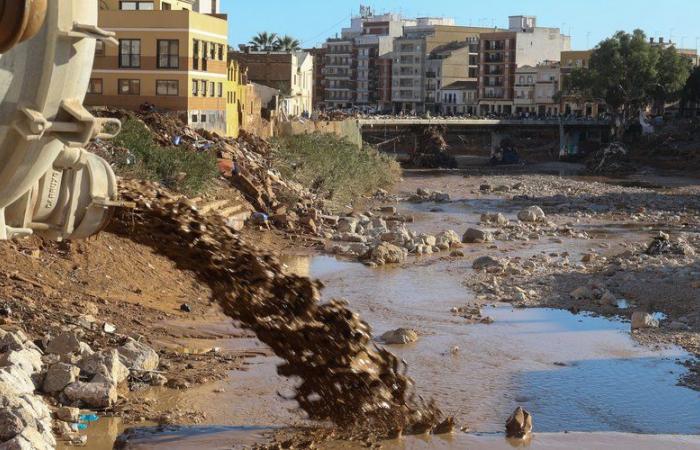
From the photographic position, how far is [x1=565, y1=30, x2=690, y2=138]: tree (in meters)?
86.4

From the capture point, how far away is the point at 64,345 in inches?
492

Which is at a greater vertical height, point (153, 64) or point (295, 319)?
point (153, 64)

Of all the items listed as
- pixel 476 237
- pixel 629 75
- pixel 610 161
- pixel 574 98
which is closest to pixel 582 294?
pixel 476 237

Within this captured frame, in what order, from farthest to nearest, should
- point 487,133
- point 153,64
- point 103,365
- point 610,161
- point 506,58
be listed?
point 506,58
point 487,133
point 610,161
point 153,64
point 103,365

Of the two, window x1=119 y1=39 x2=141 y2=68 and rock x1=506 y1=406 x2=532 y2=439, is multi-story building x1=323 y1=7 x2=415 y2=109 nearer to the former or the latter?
window x1=119 y1=39 x2=141 y2=68

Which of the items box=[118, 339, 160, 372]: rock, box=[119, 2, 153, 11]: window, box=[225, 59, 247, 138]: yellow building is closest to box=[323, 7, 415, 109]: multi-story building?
box=[225, 59, 247, 138]: yellow building

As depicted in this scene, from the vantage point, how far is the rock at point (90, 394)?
11.6 meters

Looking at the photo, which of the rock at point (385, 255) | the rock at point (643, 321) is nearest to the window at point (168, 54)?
the rock at point (385, 255)

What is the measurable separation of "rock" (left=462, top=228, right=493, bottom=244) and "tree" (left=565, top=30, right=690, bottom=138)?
55.8 metres

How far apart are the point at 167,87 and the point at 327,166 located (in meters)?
6.64

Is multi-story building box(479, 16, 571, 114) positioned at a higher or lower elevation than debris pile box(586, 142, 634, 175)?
higher

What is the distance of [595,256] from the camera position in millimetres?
30219

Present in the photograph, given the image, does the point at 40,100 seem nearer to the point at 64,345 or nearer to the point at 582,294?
the point at 64,345

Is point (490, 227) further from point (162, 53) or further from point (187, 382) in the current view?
point (187, 382)
